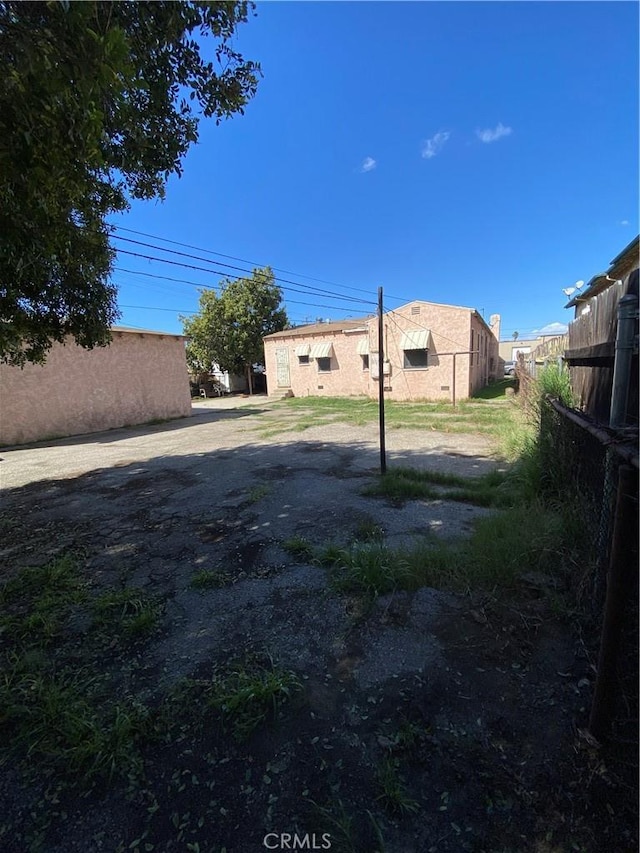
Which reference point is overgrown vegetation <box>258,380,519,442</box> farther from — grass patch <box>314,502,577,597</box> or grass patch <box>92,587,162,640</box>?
grass patch <box>92,587,162,640</box>

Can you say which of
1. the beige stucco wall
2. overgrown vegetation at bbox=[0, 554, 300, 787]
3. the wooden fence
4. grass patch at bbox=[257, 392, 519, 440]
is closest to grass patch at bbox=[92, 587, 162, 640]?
overgrown vegetation at bbox=[0, 554, 300, 787]

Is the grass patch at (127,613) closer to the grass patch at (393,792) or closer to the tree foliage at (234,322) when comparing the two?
the grass patch at (393,792)

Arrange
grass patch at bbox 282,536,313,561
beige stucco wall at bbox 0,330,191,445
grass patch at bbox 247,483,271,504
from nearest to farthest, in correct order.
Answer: grass patch at bbox 282,536,313,561, grass patch at bbox 247,483,271,504, beige stucco wall at bbox 0,330,191,445

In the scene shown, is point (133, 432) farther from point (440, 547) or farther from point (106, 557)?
point (440, 547)

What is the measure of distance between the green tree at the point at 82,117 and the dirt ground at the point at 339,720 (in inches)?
86.1

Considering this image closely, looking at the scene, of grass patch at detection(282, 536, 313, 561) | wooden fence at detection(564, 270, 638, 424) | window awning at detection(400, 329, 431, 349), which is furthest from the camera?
window awning at detection(400, 329, 431, 349)

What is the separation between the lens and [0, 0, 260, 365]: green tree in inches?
56.8

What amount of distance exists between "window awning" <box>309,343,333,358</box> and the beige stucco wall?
6.96 metres

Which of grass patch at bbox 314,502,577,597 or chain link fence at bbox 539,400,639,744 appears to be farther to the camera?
grass patch at bbox 314,502,577,597

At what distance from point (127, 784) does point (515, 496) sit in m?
3.71

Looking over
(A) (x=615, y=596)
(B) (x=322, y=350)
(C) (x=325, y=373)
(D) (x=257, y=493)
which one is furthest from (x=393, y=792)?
(C) (x=325, y=373)

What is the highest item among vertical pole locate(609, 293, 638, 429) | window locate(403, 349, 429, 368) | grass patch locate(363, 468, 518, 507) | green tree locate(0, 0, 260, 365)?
green tree locate(0, 0, 260, 365)

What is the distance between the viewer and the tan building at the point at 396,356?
15734 millimetres

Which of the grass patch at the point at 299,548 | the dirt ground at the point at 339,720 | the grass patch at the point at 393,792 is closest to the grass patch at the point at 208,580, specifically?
the dirt ground at the point at 339,720
